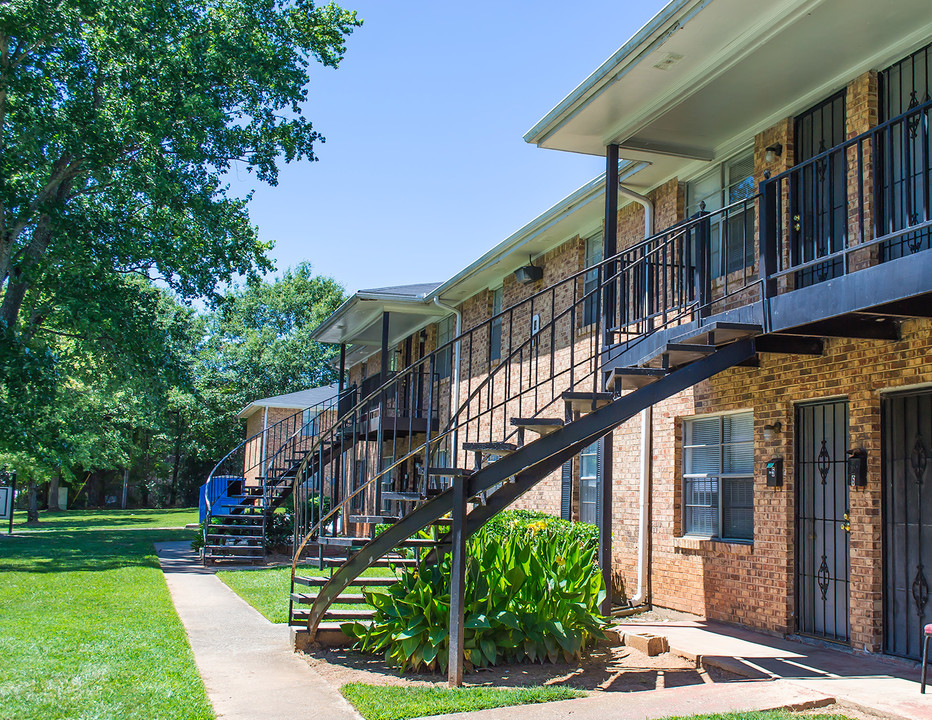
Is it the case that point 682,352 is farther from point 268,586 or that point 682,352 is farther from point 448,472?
point 268,586

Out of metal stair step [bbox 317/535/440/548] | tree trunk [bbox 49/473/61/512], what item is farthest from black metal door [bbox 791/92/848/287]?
tree trunk [bbox 49/473/61/512]

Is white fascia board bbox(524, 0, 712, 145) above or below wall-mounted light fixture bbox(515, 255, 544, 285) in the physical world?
above

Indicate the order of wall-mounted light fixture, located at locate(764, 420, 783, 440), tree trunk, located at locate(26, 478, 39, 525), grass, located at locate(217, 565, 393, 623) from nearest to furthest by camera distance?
wall-mounted light fixture, located at locate(764, 420, 783, 440) < grass, located at locate(217, 565, 393, 623) < tree trunk, located at locate(26, 478, 39, 525)

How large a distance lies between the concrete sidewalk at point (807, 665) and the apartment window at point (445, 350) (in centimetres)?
994

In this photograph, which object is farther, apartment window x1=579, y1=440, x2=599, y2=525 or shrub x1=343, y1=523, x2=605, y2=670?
apartment window x1=579, y1=440, x2=599, y2=525

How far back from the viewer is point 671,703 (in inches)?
229

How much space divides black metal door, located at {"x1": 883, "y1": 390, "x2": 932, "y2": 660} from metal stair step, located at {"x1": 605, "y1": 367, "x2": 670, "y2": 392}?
1922mm

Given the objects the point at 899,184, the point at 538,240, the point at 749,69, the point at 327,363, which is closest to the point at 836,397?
the point at 899,184

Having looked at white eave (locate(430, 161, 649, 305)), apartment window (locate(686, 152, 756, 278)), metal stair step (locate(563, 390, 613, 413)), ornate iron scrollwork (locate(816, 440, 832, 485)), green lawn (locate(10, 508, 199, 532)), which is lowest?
green lawn (locate(10, 508, 199, 532))

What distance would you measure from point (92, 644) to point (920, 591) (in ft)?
23.3

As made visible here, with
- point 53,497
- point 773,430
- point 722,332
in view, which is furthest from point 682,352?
point 53,497

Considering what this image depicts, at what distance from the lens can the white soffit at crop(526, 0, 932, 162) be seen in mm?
6855

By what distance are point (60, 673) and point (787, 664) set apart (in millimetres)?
5675

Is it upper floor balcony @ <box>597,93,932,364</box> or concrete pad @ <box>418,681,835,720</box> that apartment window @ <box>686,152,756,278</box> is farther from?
concrete pad @ <box>418,681,835,720</box>
